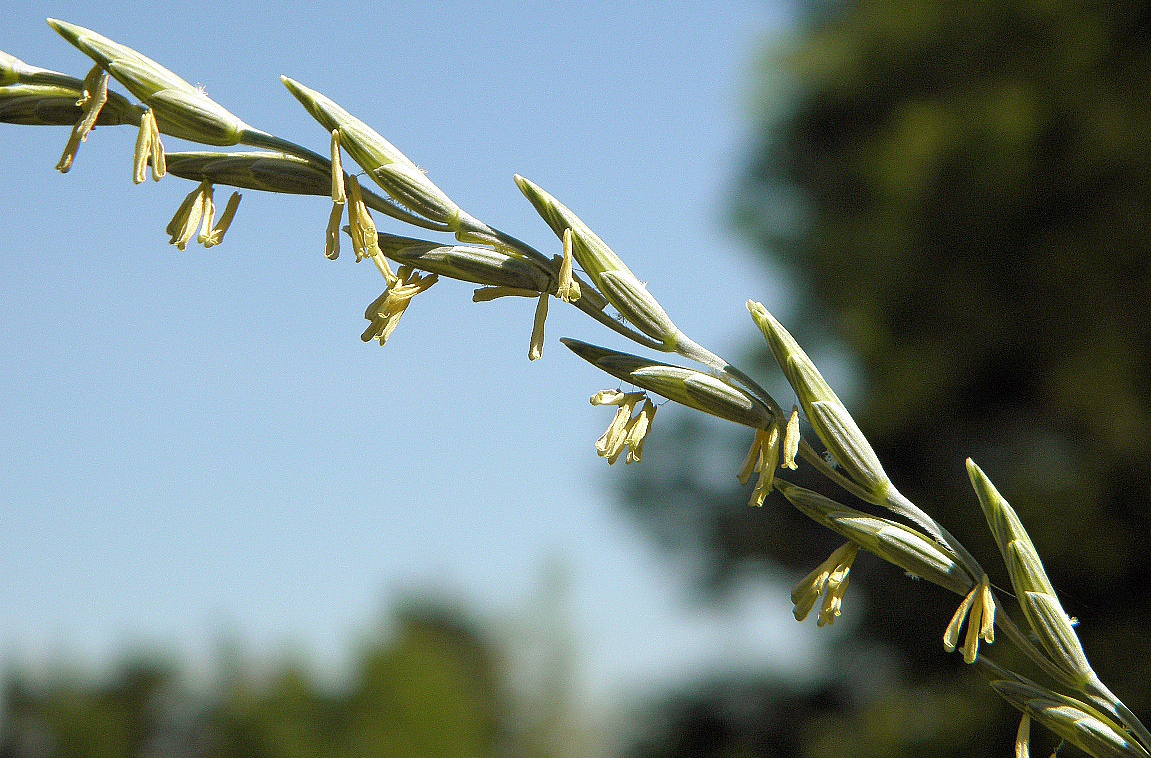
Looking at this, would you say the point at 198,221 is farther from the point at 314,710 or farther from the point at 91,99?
the point at 314,710

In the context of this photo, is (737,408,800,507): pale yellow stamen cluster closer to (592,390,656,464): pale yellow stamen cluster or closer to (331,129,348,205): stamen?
(592,390,656,464): pale yellow stamen cluster

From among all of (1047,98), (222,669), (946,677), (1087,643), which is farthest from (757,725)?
(222,669)

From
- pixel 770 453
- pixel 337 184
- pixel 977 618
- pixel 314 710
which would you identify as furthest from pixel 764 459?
pixel 314 710

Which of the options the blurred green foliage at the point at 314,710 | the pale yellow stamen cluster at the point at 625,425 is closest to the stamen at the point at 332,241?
the pale yellow stamen cluster at the point at 625,425

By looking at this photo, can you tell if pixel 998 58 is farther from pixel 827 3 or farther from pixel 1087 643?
pixel 1087 643

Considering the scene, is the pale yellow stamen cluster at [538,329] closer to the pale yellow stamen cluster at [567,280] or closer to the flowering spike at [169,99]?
the pale yellow stamen cluster at [567,280]

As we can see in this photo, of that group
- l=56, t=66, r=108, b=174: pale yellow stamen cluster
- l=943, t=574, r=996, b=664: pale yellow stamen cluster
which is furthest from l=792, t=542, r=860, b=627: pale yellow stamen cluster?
l=56, t=66, r=108, b=174: pale yellow stamen cluster
